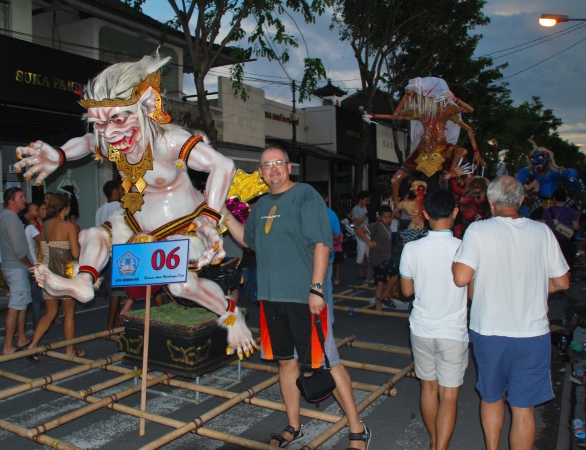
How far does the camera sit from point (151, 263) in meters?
3.58

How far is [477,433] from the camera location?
376cm

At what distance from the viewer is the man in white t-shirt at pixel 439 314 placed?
10.3 ft

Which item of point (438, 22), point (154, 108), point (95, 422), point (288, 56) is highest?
point (438, 22)

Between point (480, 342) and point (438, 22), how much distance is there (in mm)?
17585

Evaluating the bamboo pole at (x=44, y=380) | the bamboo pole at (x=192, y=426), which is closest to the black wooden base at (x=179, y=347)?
the bamboo pole at (x=44, y=380)

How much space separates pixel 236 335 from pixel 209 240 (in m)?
0.91

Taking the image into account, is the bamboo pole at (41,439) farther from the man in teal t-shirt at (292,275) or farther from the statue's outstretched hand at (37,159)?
the statue's outstretched hand at (37,159)

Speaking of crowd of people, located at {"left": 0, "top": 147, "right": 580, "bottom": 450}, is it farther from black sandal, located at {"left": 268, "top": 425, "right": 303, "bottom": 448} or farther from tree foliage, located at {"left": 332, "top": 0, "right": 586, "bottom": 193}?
tree foliage, located at {"left": 332, "top": 0, "right": 586, "bottom": 193}

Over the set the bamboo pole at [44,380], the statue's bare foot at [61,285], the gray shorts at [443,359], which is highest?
the statue's bare foot at [61,285]

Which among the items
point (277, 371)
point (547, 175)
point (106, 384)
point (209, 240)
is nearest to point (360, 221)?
point (547, 175)

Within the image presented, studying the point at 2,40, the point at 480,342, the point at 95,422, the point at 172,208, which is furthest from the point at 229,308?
the point at 2,40

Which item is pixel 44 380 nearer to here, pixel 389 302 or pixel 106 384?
pixel 106 384

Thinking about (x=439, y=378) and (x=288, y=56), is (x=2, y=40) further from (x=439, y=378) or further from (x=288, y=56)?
(x=439, y=378)

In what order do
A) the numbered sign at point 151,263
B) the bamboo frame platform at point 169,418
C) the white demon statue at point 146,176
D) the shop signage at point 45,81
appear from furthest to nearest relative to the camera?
1. the shop signage at point 45,81
2. the white demon statue at point 146,176
3. the numbered sign at point 151,263
4. the bamboo frame platform at point 169,418
